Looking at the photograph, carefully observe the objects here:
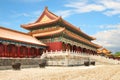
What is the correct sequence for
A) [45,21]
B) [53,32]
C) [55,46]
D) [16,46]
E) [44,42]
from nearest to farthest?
1. [16,46]
2. [55,46]
3. [53,32]
4. [44,42]
5. [45,21]

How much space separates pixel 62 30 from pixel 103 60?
12394mm

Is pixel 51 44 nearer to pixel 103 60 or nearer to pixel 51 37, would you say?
pixel 51 37

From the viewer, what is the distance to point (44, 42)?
3991 cm

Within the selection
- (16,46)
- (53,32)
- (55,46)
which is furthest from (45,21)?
(16,46)

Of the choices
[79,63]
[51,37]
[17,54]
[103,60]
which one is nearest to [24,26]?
[51,37]

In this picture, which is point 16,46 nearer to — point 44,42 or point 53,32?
point 44,42

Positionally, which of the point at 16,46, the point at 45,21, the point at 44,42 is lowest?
the point at 16,46

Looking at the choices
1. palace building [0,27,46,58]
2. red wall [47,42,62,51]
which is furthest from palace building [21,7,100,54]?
palace building [0,27,46,58]

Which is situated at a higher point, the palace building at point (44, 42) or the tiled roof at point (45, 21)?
the tiled roof at point (45, 21)

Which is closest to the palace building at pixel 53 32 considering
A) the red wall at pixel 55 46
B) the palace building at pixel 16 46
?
the red wall at pixel 55 46

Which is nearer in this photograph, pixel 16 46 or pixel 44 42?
pixel 16 46

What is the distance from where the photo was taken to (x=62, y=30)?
3700 cm

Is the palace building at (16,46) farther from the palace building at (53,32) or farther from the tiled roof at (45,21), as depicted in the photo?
the tiled roof at (45,21)

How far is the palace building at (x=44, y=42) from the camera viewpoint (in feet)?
104
